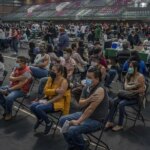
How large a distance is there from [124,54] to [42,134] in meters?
4.37

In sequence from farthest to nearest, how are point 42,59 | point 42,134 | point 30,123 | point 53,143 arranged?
1. point 42,59
2. point 30,123
3. point 42,134
4. point 53,143

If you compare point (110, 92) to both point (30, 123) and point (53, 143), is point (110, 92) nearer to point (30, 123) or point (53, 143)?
point (30, 123)

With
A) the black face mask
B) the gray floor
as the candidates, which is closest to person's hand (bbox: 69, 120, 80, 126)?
the gray floor

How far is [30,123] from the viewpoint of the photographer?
6539mm

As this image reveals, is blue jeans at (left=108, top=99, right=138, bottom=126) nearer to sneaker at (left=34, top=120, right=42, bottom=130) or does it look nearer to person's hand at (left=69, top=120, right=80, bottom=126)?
sneaker at (left=34, top=120, right=42, bottom=130)

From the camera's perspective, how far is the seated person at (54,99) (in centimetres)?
570

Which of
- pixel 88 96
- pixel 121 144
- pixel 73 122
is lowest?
pixel 121 144

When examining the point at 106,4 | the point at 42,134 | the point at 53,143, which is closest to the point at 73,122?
the point at 53,143

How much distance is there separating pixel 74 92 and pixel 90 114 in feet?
7.11

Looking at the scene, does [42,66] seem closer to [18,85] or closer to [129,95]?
[18,85]

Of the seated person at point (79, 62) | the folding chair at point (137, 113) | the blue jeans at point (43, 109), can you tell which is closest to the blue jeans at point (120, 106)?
the folding chair at point (137, 113)

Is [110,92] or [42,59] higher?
[42,59]

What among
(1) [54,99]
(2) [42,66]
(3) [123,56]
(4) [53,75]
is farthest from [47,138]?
(3) [123,56]

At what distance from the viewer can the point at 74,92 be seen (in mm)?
6898
